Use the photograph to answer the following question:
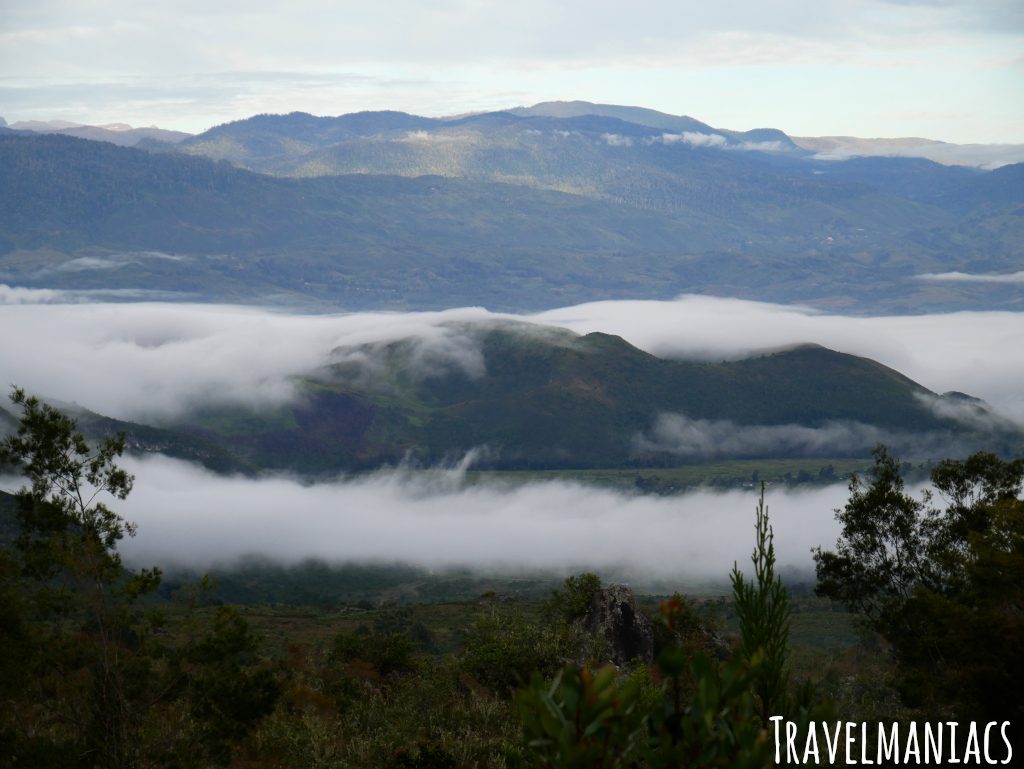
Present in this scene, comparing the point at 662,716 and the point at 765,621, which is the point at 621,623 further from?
the point at 662,716

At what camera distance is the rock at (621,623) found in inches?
3199

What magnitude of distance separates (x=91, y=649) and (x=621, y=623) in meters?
52.6

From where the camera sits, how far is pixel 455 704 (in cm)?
4538

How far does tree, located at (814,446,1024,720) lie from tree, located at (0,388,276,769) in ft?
85.8

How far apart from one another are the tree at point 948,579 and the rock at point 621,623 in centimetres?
1741

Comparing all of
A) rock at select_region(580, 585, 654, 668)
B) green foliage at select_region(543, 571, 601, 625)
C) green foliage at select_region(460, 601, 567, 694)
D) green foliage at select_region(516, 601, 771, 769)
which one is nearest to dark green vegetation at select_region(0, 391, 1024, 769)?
green foliage at select_region(516, 601, 771, 769)

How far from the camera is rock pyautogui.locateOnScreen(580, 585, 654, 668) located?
8125cm

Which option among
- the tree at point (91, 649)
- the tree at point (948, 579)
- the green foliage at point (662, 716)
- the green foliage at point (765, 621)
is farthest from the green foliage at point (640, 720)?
the tree at point (948, 579)

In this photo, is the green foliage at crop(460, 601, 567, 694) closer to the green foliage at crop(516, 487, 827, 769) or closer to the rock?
the rock

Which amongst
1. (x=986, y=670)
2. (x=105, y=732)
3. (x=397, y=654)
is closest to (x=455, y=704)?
(x=105, y=732)

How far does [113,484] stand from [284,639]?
8367 cm

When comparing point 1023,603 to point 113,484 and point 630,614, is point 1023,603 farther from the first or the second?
point 630,614


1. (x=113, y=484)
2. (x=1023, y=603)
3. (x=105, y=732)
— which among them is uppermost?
(x=113, y=484)

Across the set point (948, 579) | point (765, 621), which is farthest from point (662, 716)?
point (948, 579)
